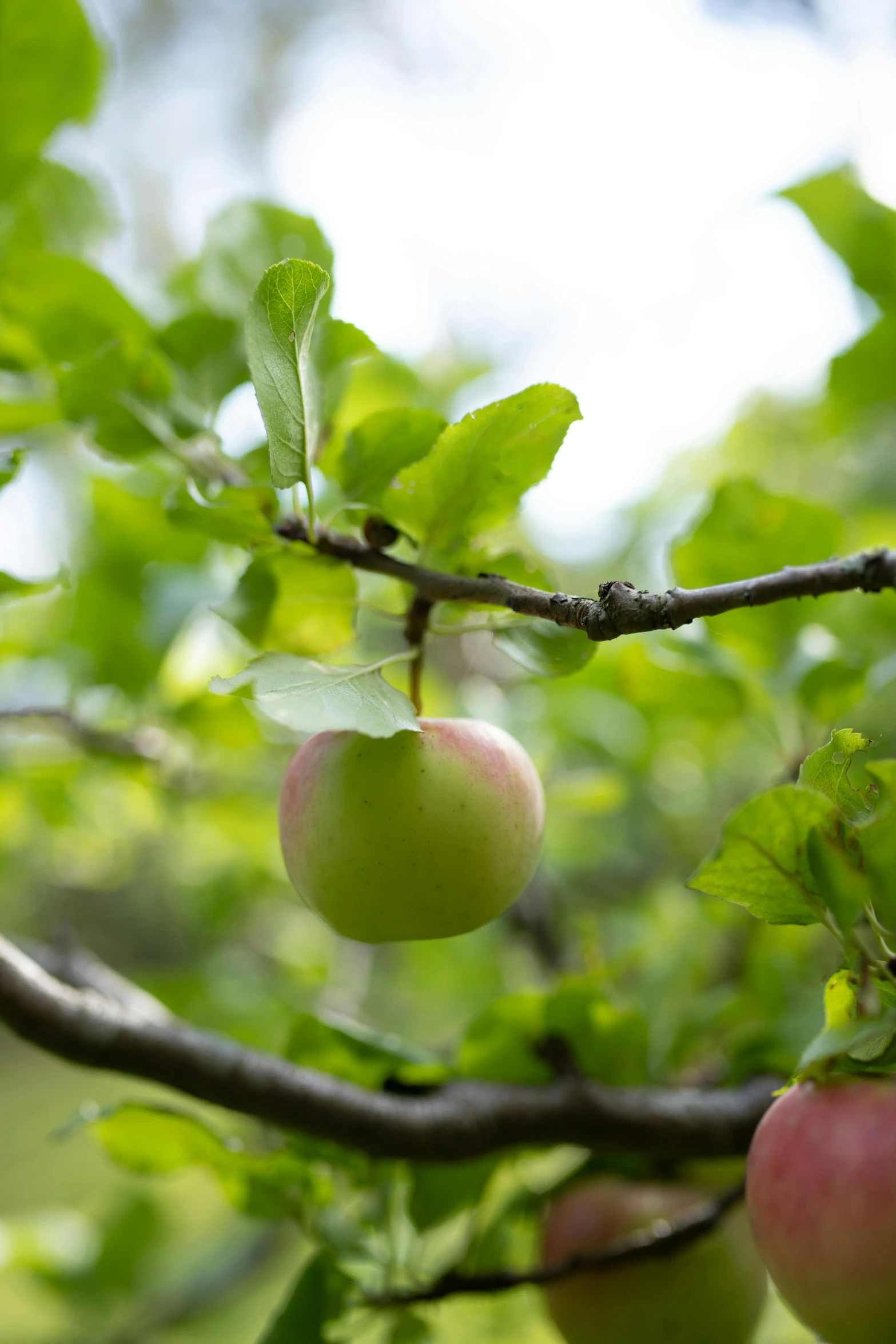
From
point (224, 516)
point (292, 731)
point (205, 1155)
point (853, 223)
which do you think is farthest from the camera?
point (292, 731)

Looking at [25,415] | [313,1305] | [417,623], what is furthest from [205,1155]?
[25,415]

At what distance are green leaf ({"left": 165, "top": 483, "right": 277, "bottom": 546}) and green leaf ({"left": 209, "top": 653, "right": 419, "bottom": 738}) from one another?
0.07 m

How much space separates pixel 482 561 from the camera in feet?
1.27

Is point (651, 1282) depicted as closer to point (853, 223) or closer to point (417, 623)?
point (417, 623)

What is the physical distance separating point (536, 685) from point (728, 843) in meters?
0.75

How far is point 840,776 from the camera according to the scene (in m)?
0.30

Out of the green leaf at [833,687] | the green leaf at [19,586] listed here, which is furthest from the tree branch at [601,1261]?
the green leaf at [19,586]

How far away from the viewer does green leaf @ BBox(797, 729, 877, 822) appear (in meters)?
0.30

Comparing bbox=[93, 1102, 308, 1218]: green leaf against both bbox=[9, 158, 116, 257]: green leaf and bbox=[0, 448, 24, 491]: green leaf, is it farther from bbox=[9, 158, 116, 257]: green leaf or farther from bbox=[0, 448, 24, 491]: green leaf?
bbox=[9, 158, 116, 257]: green leaf

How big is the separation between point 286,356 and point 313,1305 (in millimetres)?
424

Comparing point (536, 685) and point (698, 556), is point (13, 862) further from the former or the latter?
point (698, 556)

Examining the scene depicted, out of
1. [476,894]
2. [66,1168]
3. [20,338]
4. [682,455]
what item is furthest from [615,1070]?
[66,1168]

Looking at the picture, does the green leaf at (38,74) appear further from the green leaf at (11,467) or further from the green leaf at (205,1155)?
the green leaf at (205,1155)

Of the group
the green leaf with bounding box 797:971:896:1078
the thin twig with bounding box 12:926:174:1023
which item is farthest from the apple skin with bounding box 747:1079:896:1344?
the thin twig with bounding box 12:926:174:1023
